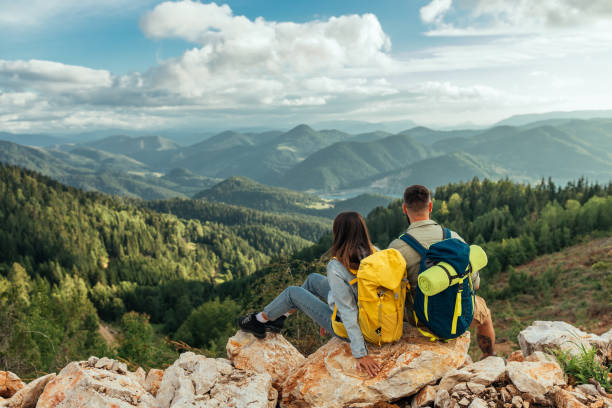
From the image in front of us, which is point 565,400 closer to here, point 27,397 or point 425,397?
point 425,397

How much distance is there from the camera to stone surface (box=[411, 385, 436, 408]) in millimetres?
5402

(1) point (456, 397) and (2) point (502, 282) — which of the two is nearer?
(1) point (456, 397)

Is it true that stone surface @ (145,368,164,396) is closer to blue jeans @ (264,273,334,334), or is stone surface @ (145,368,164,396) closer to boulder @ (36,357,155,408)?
boulder @ (36,357,155,408)

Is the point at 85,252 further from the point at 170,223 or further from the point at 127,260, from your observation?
the point at 170,223

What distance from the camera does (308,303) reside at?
675 centimetres

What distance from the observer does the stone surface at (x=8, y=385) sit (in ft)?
21.2

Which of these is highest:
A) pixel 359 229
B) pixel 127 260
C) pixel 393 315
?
pixel 359 229

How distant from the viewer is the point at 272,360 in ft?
23.4

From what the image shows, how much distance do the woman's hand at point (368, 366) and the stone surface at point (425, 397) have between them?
2.50 ft

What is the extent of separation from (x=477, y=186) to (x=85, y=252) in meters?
138

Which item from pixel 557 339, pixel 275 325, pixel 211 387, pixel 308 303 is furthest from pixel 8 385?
pixel 557 339

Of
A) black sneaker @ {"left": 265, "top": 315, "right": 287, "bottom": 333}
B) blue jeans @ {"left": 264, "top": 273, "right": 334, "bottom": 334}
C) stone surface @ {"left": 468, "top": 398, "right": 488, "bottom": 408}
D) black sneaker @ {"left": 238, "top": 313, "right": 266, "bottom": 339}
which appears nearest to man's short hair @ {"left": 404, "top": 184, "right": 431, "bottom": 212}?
blue jeans @ {"left": 264, "top": 273, "right": 334, "bottom": 334}

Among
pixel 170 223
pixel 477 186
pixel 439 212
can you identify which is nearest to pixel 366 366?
pixel 439 212

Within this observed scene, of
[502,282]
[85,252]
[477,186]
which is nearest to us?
[502,282]
